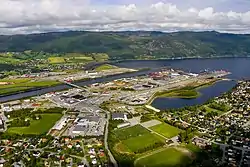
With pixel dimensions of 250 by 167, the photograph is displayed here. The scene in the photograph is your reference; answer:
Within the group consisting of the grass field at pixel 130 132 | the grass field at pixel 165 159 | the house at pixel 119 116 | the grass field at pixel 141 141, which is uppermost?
the house at pixel 119 116

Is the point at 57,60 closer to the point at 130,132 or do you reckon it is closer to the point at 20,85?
the point at 20,85

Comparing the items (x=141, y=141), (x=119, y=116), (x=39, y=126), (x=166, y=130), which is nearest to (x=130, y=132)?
(x=141, y=141)

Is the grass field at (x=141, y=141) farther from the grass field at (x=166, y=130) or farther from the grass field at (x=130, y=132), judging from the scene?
the grass field at (x=166, y=130)

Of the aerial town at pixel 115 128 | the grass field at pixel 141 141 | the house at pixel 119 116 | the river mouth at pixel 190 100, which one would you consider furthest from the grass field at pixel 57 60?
the grass field at pixel 141 141

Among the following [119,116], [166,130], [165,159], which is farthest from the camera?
[119,116]

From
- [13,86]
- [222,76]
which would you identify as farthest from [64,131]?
[222,76]

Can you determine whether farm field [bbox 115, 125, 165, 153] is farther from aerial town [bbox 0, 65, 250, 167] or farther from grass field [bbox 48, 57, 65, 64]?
grass field [bbox 48, 57, 65, 64]

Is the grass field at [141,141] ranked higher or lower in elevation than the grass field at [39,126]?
higher
